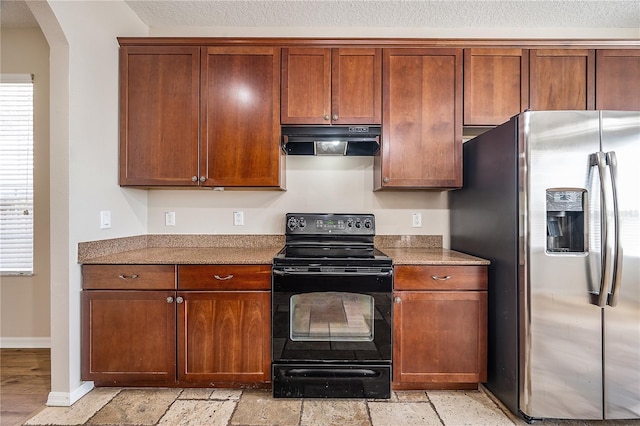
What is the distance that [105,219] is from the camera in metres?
2.12

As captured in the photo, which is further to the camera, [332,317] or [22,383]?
[22,383]

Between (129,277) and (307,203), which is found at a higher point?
(307,203)

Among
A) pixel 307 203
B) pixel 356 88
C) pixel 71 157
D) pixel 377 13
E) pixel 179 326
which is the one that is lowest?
pixel 179 326

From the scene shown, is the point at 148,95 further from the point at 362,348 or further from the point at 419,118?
the point at 362,348

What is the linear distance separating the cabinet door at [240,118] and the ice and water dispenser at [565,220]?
169 centimetres

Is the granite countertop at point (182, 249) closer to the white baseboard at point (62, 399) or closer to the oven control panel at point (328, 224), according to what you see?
the oven control panel at point (328, 224)

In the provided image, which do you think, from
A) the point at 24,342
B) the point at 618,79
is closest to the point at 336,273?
the point at 618,79

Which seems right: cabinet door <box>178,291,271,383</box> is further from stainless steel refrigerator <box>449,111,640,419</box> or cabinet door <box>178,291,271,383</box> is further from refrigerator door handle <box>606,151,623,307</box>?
refrigerator door handle <box>606,151,623,307</box>

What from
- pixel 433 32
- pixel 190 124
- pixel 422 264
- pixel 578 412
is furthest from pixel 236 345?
pixel 433 32

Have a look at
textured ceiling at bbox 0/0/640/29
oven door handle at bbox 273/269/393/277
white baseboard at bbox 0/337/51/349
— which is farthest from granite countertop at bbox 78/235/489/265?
textured ceiling at bbox 0/0/640/29

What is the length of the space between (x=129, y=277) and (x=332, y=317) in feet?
4.22

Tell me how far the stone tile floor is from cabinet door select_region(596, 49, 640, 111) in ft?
6.96

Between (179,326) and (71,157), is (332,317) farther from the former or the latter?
(71,157)

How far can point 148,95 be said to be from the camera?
2.29 m
